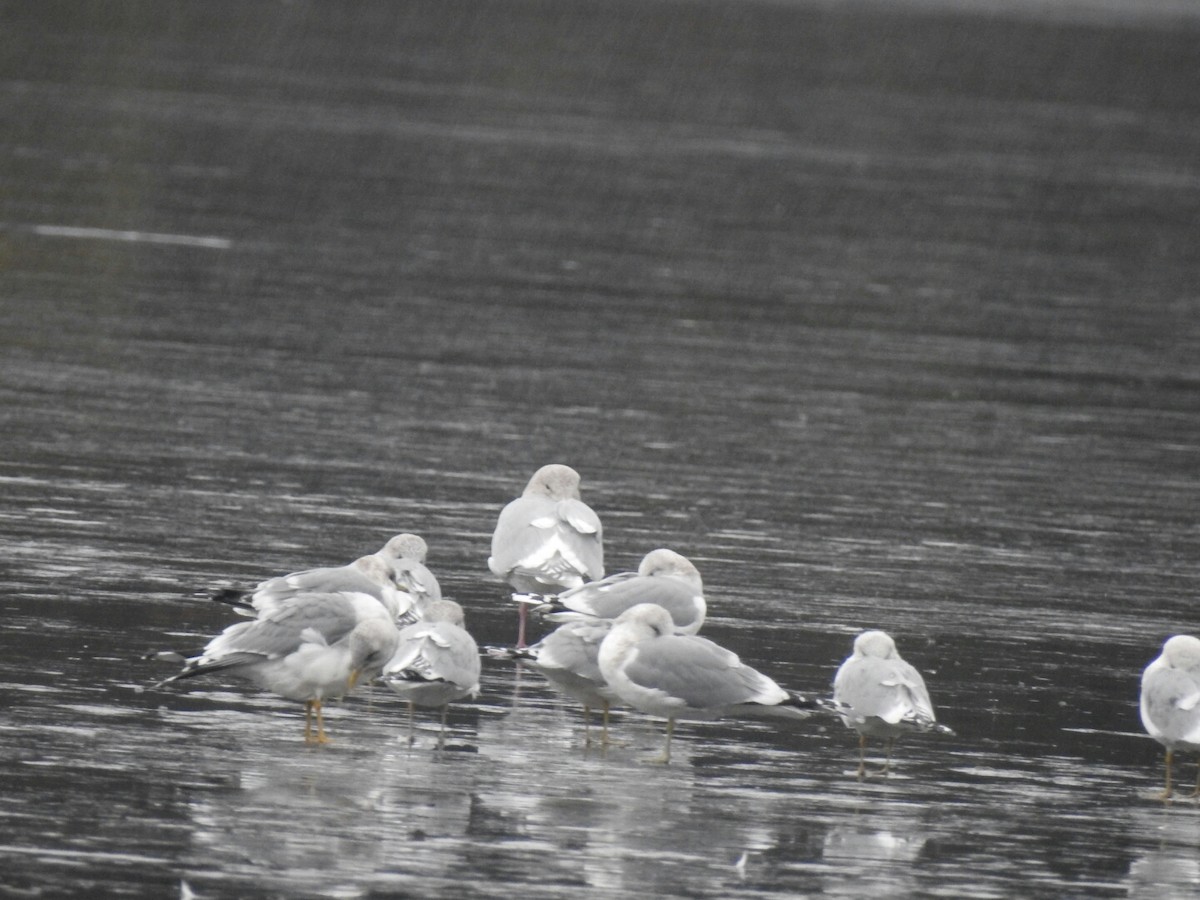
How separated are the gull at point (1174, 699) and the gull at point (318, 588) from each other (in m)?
2.90

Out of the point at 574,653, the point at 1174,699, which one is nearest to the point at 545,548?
the point at 574,653

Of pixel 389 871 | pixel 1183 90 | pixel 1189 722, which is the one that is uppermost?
pixel 1183 90

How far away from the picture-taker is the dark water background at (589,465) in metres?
7.63

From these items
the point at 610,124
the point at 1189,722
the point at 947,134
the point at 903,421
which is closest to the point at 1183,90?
the point at 947,134

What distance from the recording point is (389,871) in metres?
7.00

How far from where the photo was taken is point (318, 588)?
8.98 metres

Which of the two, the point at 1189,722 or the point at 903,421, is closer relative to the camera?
the point at 1189,722

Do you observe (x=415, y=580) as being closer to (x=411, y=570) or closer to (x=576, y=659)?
(x=411, y=570)

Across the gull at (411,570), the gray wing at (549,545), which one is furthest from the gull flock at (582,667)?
the gray wing at (549,545)

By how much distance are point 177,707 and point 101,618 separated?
1348 millimetres

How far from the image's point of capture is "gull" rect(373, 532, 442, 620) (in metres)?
9.73

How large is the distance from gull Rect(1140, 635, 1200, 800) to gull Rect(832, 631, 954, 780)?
0.75m

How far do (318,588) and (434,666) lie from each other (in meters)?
0.69

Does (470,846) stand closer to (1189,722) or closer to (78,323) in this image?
(1189,722)
